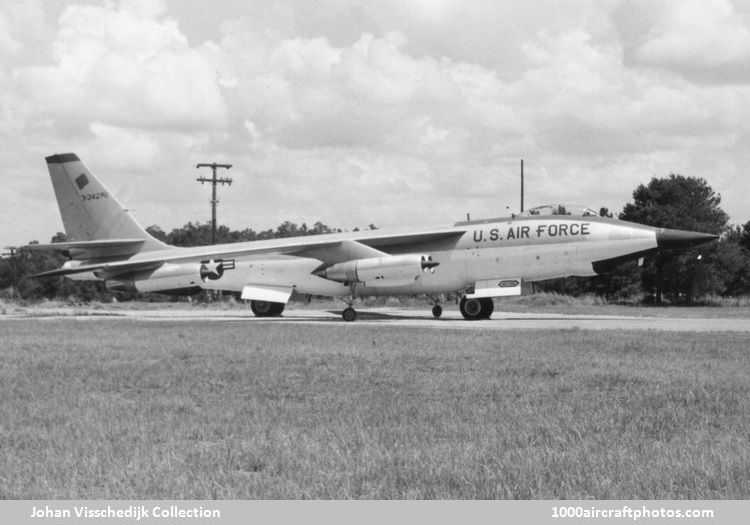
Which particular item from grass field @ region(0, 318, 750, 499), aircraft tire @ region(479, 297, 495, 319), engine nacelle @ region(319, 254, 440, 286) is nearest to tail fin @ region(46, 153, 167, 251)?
engine nacelle @ region(319, 254, 440, 286)

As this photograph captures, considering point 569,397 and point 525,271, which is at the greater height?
point 525,271

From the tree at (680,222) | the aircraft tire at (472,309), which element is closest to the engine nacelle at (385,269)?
the aircraft tire at (472,309)

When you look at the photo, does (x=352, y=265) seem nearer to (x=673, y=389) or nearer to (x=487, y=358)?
(x=487, y=358)

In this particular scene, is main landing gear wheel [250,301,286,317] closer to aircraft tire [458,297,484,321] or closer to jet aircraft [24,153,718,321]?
jet aircraft [24,153,718,321]

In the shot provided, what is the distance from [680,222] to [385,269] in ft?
127

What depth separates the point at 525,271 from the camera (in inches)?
981

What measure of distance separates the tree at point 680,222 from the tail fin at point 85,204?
3857 cm

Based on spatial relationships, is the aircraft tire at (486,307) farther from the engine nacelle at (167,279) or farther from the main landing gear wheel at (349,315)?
the engine nacelle at (167,279)

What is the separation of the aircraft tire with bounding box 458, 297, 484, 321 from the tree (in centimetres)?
3540

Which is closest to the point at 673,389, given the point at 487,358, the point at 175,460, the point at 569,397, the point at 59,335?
the point at 569,397

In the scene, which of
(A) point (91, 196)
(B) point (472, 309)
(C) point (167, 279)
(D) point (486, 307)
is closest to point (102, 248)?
(A) point (91, 196)

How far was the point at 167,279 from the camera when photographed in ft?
95.4

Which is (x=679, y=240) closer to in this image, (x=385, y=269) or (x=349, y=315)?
(x=385, y=269)

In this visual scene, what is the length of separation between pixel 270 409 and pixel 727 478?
4.15 metres
